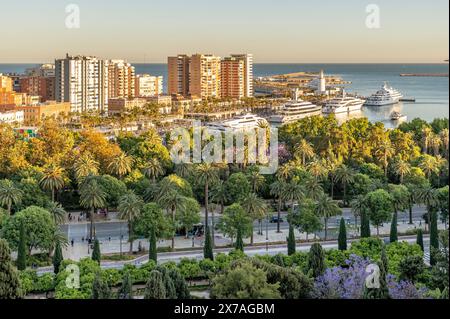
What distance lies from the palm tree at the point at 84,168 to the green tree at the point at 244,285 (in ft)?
60.9

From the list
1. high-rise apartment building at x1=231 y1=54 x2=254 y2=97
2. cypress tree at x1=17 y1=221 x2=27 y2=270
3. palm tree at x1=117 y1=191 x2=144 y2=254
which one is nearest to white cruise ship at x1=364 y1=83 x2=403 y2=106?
high-rise apartment building at x1=231 y1=54 x2=254 y2=97

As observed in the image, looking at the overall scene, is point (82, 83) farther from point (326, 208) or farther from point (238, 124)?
point (326, 208)

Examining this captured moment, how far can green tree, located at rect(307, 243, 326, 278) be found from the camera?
74.9 ft

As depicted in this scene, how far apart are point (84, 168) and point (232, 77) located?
72.6 metres

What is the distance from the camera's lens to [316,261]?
2292 cm

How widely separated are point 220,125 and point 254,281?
4994 centimetres

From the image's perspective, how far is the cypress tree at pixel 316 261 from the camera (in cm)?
2284

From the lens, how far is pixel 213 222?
105 ft

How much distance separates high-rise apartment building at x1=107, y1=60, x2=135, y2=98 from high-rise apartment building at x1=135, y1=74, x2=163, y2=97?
3.02 metres

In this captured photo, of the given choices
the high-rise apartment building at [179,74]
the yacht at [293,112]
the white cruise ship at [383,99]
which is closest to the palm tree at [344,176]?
the yacht at [293,112]

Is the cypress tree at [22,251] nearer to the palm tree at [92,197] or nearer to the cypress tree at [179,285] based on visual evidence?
the palm tree at [92,197]

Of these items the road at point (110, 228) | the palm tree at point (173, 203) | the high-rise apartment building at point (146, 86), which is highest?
the high-rise apartment building at point (146, 86)

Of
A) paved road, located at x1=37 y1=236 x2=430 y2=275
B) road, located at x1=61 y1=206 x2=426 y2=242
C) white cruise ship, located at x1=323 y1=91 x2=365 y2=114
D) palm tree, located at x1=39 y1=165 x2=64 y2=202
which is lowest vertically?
paved road, located at x1=37 y1=236 x2=430 y2=275

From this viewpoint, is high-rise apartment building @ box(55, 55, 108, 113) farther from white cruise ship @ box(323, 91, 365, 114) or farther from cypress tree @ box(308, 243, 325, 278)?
cypress tree @ box(308, 243, 325, 278)
